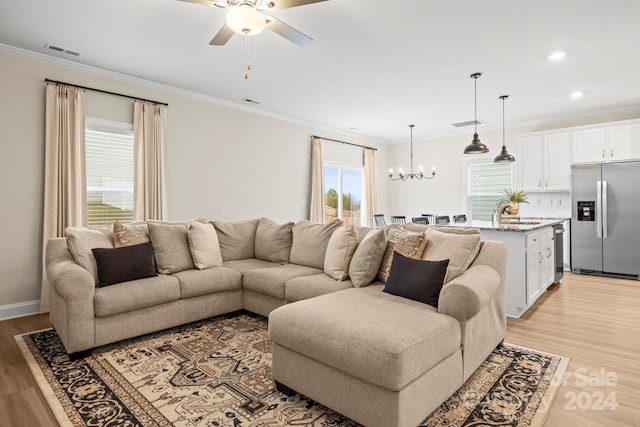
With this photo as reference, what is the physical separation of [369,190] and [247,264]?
4.75 meters

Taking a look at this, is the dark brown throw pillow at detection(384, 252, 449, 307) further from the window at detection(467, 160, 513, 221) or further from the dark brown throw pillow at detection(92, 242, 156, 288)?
the window at detection(467, 160, 513, 221)

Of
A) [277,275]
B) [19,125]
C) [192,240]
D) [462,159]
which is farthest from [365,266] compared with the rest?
[462,159]

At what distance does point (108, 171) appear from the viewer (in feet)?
14.4

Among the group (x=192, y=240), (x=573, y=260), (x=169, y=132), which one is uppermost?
(x=169, y=132)

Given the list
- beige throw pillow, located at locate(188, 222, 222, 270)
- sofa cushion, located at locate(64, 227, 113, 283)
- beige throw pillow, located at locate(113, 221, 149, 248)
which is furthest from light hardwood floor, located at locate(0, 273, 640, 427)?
beige throw pillow, located at locate(188, 222, 222, 270)

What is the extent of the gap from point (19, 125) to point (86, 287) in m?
2.25

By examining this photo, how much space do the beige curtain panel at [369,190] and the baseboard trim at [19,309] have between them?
19.8 ft

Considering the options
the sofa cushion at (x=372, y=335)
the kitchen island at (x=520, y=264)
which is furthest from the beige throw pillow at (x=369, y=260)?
the kitchen island at (x=520, y=264)

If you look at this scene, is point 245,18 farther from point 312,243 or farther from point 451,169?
point 451,169

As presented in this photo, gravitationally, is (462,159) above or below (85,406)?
above

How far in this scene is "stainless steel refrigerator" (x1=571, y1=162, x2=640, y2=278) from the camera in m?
5.35

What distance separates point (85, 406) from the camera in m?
2.08

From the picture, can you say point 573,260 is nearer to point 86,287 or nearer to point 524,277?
point 524,277

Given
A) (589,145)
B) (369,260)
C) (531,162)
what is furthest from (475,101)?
(369,260)
